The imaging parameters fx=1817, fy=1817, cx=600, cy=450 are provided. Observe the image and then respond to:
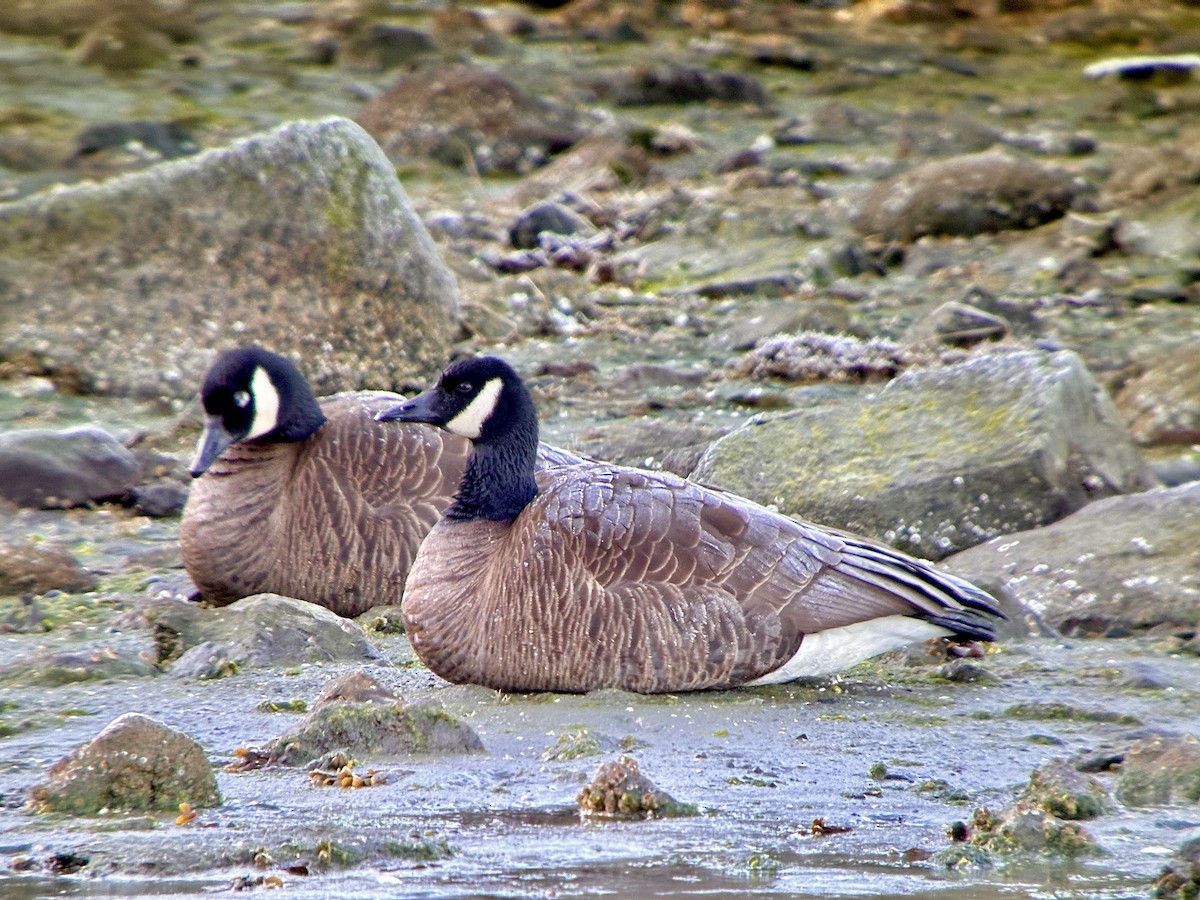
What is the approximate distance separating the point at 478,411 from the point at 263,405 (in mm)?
1440

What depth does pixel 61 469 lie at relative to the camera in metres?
9.75

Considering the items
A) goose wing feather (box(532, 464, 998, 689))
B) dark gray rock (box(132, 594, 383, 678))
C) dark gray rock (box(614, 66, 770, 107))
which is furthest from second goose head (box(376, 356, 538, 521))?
dark gray rock (box(614, 66, 770, 107))

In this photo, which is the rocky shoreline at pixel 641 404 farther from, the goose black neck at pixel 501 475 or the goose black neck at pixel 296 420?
the goose black neck at pixel 296 420

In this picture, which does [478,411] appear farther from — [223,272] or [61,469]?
[223,272]

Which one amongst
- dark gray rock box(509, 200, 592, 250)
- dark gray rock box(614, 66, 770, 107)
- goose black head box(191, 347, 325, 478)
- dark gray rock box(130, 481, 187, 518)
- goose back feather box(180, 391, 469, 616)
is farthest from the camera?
dark gray rock box(614, 66, 770, 107)

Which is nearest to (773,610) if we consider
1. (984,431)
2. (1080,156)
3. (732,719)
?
(732,719)

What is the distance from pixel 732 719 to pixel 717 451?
2.79m

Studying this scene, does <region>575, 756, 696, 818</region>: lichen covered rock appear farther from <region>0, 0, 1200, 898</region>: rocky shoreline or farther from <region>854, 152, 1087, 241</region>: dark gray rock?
<region>854, 152, 1087, 241</region>: dark gray rock

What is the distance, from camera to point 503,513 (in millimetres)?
7066

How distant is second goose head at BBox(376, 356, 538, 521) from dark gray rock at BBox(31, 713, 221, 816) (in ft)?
6.51

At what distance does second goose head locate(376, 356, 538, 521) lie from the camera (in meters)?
7.08

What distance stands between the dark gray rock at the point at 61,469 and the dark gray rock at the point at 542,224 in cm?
685

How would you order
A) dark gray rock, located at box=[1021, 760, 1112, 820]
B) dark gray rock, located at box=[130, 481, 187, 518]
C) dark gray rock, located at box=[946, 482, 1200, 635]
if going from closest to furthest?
dark gray rock, located at box=[1021, 760, 1112, 820], dark gray rock, located at box=[946, 482, 1200, 635], dark gray rock, located at box=[130, 481, 187, 518]

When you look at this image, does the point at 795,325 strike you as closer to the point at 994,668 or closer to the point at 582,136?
the point at 994,668
